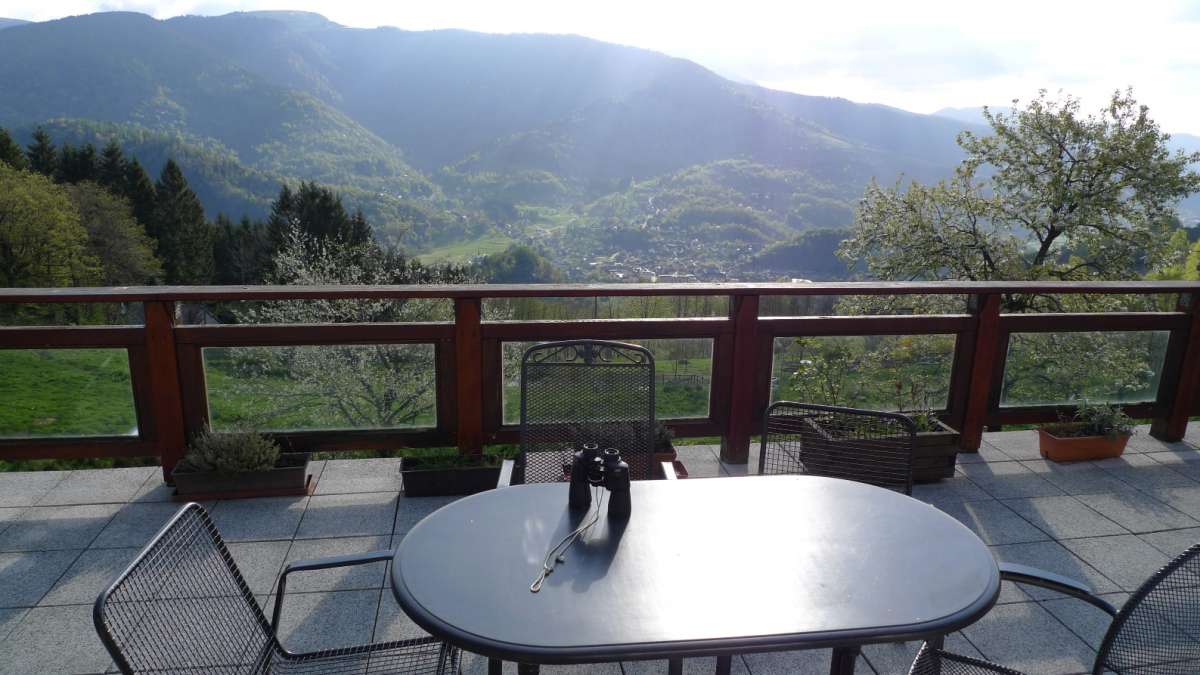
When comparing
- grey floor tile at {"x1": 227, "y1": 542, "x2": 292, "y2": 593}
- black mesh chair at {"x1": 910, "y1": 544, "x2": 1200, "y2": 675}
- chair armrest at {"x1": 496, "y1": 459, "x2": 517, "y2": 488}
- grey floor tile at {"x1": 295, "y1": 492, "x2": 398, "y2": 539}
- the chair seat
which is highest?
black mesh chair at {"x1": 910, "y1": 544, "x2": 1200, "y2": 675}

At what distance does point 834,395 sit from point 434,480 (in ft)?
7.54

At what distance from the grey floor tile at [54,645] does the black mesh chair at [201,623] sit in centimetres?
106

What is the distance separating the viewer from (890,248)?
16.2m

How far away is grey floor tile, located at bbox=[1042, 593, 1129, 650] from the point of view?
101 inches

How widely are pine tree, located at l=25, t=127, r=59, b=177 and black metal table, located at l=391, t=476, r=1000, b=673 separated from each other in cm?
4520

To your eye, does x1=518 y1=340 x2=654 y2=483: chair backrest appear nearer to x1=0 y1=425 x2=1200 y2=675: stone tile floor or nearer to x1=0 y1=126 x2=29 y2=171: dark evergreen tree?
x1=0 y1=425 x2=1200 y2=675: stone tile floor

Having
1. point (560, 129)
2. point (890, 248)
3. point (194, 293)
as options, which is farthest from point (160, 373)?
point (560, 129)

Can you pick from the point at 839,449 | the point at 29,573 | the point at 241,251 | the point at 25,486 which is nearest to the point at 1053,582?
the point at 839,449

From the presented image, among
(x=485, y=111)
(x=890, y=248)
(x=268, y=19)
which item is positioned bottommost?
(x=890, y=248)

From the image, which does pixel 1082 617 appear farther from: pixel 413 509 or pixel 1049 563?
pixel 413 509

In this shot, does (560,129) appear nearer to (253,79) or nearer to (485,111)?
(485,111)

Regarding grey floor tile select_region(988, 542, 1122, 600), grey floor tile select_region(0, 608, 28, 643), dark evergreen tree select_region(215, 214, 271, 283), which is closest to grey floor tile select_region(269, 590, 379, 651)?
grey floor tile select_region(0, 608, 28, 643)

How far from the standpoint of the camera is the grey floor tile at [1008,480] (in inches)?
150

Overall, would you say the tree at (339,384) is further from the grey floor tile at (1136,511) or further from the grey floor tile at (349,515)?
the grey floor tile at (1136,511)
